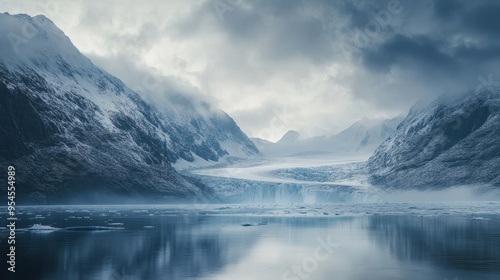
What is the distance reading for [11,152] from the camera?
163500 mm

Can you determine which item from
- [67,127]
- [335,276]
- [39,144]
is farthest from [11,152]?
[335,276]

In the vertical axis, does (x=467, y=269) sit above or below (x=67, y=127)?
A: below

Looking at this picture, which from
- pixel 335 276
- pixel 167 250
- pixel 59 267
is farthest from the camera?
pixel 167 250

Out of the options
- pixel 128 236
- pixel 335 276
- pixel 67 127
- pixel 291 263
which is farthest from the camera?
pixel 67 127

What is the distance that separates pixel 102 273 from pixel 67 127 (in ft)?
559

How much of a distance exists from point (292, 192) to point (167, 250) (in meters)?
156

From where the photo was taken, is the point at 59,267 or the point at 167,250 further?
the point at 167,250

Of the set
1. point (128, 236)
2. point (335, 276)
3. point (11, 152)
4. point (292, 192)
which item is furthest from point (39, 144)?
point (335, 276)

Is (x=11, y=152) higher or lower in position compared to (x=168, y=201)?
higher

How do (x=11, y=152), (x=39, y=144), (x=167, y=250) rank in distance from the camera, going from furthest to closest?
1. (x=39, y=144)
2. (x=11, y=152)
3. (x=167, y=250)

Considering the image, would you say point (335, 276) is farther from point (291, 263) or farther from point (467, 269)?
point (467, 269)

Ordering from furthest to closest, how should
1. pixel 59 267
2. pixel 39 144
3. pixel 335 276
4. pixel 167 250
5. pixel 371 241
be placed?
1. pixel 39 144
2. pixel 371 241
3. pixel 167 250
4. pixel 59 267
5. pixel 335 276

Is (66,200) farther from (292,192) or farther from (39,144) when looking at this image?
(292,192)

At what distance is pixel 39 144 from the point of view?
574 ft
